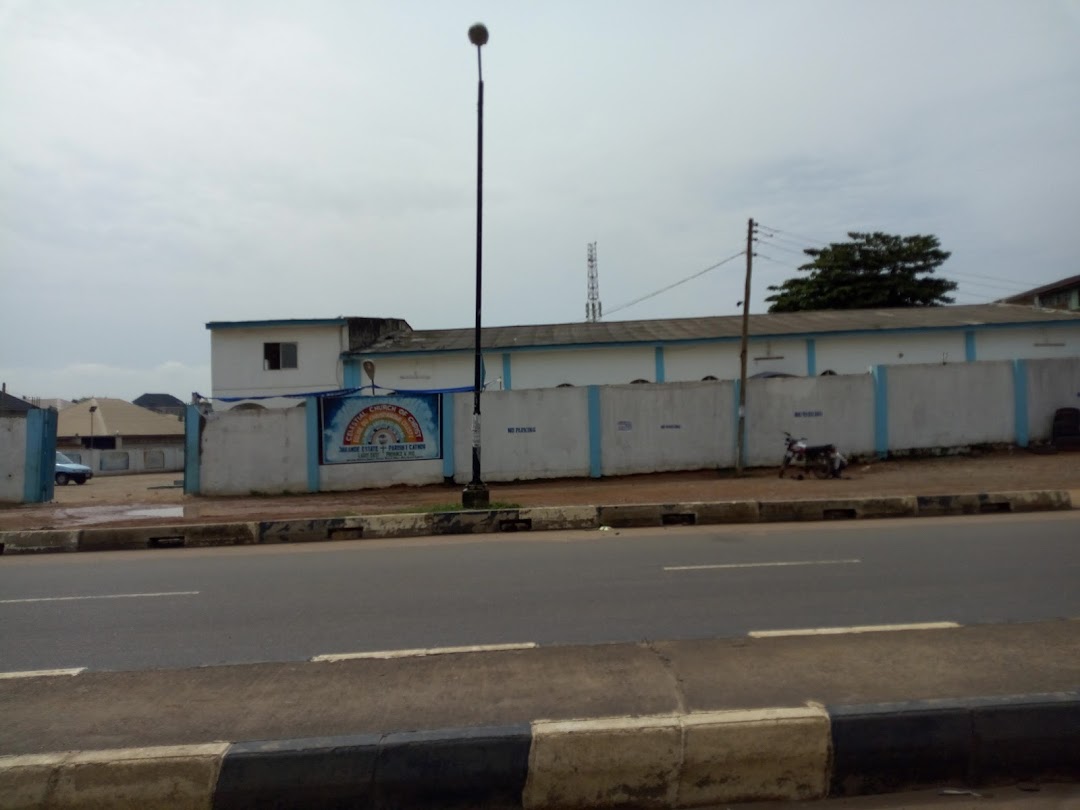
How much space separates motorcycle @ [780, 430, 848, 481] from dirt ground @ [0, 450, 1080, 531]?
310 mm

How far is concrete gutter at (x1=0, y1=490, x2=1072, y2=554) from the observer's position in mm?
12875

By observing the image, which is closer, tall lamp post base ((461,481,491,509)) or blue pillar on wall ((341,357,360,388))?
tall lamp post base ((461,481,491,509))

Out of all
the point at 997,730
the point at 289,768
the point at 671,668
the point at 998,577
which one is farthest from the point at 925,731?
the point at 998,577

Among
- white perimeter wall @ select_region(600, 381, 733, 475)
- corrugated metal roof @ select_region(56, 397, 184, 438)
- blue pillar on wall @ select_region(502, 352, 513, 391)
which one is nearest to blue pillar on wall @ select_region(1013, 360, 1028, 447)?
white perimeter wall @ select_region(600, 381, 733, 475)

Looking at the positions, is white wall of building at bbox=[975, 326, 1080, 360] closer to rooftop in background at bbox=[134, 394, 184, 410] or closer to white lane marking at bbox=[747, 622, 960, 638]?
white lane marking at bbox=[747, 622, 960, 638]

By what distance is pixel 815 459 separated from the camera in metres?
18.7

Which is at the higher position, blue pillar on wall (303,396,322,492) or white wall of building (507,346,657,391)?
white wall of building (507,346,657,391)

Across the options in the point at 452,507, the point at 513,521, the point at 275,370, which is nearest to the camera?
the point at 513,521

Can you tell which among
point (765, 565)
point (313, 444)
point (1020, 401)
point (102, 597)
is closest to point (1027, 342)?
Result: point (1020, 401)

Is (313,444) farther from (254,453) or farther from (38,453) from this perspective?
(38,453)

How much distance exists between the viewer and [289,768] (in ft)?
11.9

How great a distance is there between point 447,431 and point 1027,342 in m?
21.4

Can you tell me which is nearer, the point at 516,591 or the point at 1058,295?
the point at 516,591

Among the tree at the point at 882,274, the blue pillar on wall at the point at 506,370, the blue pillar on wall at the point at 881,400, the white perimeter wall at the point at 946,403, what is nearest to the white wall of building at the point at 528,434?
the blue pillar on wall at the point at 881,400
